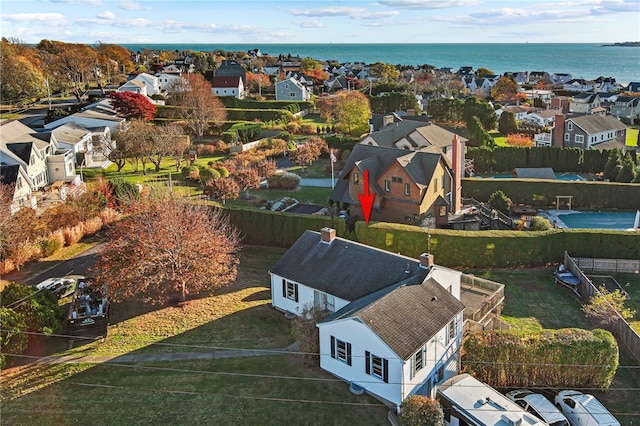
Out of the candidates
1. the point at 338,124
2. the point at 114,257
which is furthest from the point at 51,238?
the point at 338,124

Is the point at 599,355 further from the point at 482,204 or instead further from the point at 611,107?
the point at 611,107

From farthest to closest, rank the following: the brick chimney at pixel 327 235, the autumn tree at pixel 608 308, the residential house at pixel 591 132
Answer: the residential house at pixel 591 132
the brick chimney at pixel 327 235
the autumn tree at pixel 608 308

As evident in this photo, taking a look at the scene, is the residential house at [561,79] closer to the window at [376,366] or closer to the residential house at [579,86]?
the residential house at [579,86]

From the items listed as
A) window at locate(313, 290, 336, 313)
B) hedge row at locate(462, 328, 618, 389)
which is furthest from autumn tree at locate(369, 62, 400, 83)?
hedge row at locate(462, 328, 618, 389)

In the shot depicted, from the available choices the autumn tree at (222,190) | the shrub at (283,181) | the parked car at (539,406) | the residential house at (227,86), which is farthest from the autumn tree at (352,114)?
the parked car at (539,406)

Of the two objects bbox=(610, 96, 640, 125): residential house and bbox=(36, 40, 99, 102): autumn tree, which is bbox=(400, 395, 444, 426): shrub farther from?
bbox=(36, 40, 99, 102): autumn tree

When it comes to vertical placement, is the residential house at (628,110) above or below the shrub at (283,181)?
above
